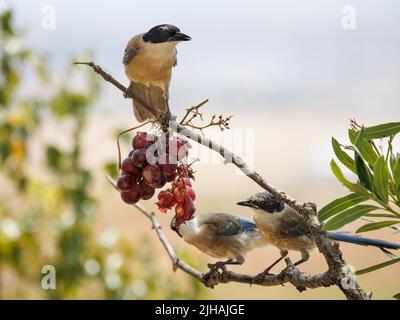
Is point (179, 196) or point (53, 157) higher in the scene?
point (53, 157)

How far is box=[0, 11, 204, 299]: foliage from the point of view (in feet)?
11.1

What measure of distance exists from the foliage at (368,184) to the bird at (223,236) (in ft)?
4.12

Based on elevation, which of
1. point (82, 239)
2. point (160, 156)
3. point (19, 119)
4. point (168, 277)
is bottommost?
point (168, 277)

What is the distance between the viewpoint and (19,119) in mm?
3402

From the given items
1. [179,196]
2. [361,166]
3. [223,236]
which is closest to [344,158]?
[361,166]

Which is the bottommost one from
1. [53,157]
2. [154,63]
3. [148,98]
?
[53,157]

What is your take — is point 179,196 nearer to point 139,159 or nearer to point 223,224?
point 139,159

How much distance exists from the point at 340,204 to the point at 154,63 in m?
1.05

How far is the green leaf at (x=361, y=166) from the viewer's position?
3.17 ft

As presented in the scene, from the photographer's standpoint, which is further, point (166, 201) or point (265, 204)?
point (265, 204)

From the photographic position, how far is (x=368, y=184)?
1.02 metres

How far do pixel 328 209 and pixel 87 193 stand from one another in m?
2.49
